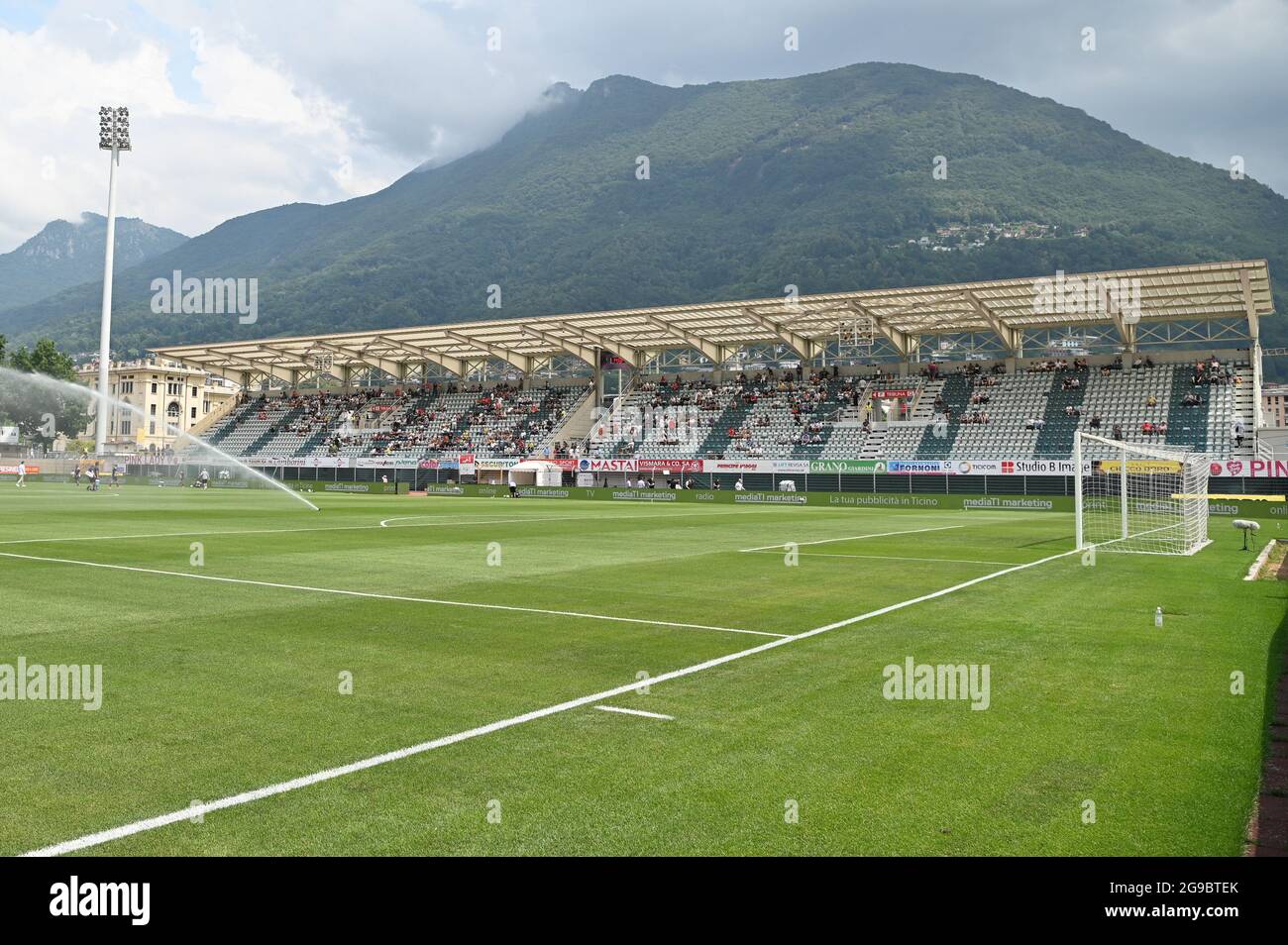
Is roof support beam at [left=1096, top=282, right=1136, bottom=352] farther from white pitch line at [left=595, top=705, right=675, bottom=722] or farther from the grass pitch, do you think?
white pitch line at [left=595, top=705, right=675, bottom=722]

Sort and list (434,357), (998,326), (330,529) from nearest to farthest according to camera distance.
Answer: (330,529) < (998,326) < (434,357)

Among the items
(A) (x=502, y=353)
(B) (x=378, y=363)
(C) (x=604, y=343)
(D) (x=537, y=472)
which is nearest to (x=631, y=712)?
(D) (x=537, y=472)

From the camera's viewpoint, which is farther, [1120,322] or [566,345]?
[566,345]

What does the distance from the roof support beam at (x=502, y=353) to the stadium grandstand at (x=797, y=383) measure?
204 millimetres

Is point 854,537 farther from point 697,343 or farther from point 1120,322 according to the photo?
point 697,343

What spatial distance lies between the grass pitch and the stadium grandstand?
4642 cm

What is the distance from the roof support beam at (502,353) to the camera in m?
75.1

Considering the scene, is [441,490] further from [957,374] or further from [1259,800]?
[1259,800]

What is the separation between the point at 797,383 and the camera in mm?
75812

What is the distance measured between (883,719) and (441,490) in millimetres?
63912

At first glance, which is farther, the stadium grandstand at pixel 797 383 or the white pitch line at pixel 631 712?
the stadium grandstand at pixel 797 383

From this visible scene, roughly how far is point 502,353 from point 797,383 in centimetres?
2582

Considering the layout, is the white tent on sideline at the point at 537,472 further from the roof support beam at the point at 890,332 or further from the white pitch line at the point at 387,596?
the white pitch line at the point at 387,596

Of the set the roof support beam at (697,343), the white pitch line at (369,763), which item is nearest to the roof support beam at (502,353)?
the roof support beam at (697,343)
